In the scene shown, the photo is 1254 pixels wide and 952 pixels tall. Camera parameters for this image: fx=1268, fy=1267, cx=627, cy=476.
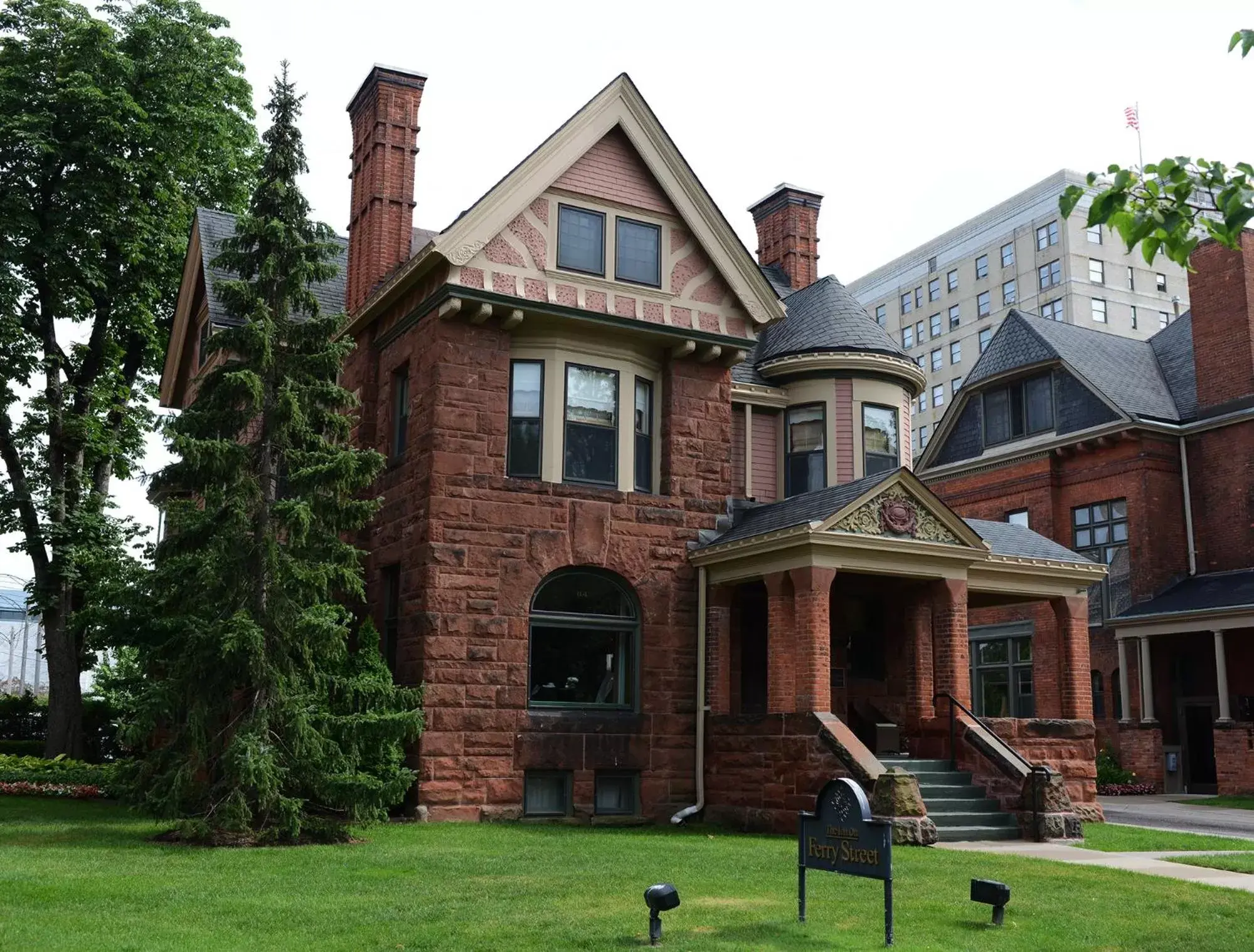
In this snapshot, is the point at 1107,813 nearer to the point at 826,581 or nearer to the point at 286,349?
the point at 826,581

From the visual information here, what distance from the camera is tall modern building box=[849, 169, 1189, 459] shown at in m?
81.6

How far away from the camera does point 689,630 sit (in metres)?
20.0

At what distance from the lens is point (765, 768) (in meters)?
18.1

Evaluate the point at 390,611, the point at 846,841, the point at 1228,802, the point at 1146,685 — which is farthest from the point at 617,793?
the point at 1146,685

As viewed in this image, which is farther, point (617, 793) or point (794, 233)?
point (794, 233)

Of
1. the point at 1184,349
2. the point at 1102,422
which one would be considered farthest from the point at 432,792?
the point at 1184,349

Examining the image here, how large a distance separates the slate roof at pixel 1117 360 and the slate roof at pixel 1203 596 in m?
4.41

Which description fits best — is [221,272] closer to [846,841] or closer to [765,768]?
[765,768]

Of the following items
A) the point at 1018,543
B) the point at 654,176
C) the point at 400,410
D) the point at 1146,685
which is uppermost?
the point at 654,176

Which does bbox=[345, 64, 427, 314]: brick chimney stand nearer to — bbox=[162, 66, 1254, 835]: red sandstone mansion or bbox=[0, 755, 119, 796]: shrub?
bbox=[162, 66, 1254, 835]: red sandstone mansion

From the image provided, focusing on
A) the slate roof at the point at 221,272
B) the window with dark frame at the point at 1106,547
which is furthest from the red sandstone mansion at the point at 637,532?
the window with dark frame at the point at 1106,547

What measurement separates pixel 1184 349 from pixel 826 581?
2373cm

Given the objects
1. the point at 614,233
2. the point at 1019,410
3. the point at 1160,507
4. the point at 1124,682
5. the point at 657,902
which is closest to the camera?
the point at 657,902

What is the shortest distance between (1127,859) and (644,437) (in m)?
9.57
